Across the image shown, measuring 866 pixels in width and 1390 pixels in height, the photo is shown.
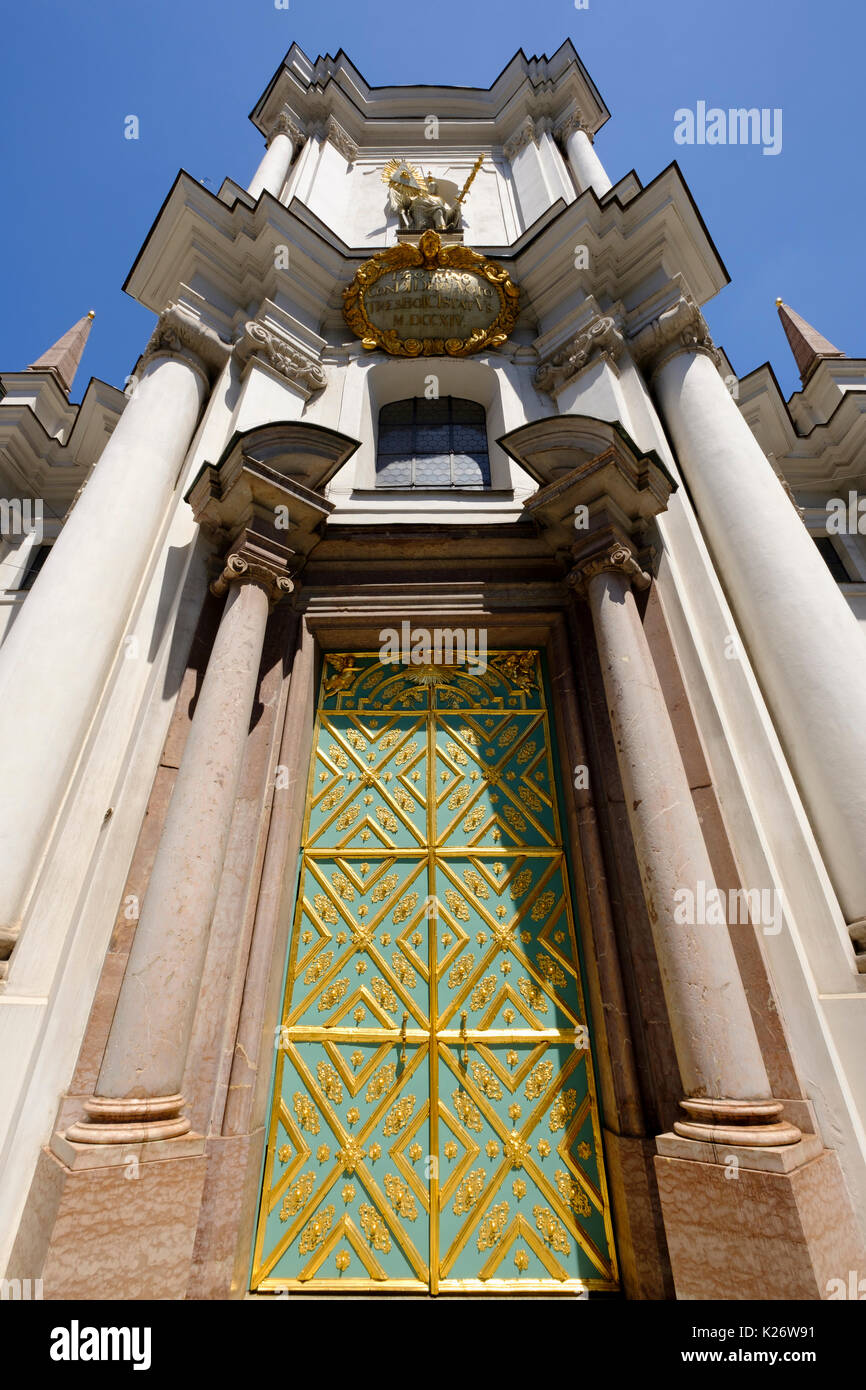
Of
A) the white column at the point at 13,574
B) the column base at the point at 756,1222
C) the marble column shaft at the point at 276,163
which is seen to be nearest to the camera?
the column base at the point at 756,1222

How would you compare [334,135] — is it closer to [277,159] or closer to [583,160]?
[277,159]

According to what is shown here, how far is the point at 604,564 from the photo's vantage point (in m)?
4.59

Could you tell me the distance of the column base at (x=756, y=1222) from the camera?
2457 mm

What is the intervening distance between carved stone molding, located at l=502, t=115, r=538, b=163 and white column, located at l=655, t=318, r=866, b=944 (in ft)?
27.8

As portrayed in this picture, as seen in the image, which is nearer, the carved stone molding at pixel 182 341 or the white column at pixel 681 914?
the white column at pixel 681 914

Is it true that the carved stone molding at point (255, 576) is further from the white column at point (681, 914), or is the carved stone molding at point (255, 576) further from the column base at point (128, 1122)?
the column base at point (128, 1122)

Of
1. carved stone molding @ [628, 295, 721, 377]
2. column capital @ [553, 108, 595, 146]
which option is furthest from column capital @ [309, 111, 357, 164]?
carved stone molding @ [628, 295, 721, 377]

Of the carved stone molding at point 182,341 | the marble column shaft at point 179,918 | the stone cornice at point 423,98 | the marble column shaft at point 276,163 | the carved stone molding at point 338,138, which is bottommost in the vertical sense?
the marble column shaft at point 179,918

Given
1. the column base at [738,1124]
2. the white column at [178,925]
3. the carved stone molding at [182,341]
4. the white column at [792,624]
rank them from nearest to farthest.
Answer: the column base at [738,1124] → the white column at [178,925] → the white column at [792,624] → the carved stone molding at [182,341]

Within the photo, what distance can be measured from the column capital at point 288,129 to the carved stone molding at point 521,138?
12.0 ft

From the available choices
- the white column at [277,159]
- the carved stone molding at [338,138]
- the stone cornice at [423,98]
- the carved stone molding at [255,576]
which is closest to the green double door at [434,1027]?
the carved stone molding at [255,576]
